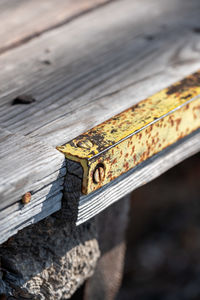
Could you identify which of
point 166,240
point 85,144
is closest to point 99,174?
point 85,144

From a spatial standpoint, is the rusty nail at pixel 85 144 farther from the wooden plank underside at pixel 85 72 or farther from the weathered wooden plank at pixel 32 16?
the weathered wooden plank at pixel 32 16

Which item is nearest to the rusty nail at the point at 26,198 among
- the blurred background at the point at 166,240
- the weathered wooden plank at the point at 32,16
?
the weathered wooden plank at the point at 32,16

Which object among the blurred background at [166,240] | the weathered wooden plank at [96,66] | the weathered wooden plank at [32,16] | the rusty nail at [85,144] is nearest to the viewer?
the rusty nail at [85,144]

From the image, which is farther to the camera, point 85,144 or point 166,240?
point 166,240

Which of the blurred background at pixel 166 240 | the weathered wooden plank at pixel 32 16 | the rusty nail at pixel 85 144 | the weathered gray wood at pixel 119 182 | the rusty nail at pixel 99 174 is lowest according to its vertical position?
the blurred background at pixel 166 240

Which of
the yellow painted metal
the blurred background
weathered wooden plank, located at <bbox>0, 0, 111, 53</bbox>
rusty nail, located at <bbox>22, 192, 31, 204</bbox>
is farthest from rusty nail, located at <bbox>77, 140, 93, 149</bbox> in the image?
the blurred background

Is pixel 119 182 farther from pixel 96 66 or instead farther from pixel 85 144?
pixel 96 66
